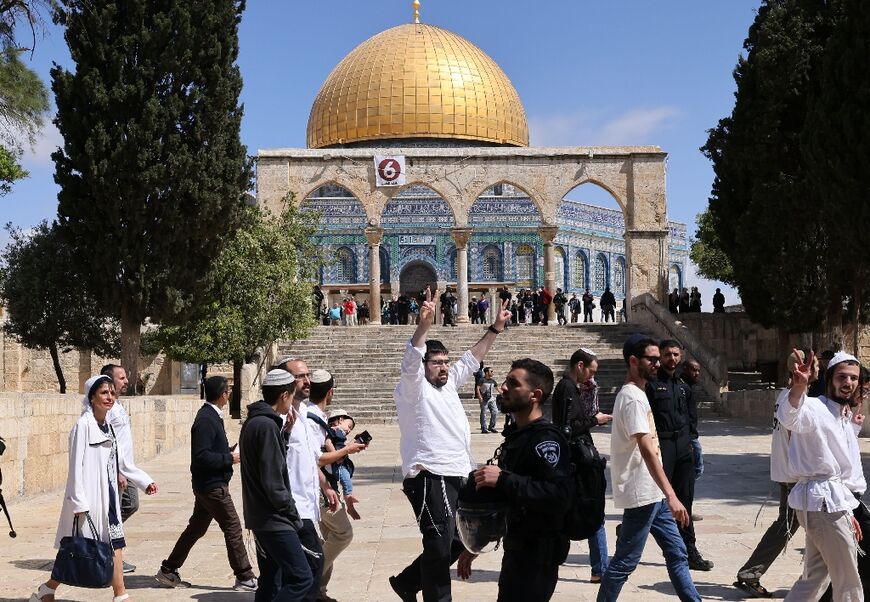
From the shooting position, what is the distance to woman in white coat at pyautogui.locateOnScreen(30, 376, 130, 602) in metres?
5.67

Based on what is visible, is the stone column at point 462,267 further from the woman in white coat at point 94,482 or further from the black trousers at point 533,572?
the black trousers at point 533,572

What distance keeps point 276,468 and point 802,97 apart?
19735mm

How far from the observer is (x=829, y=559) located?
16.0ft

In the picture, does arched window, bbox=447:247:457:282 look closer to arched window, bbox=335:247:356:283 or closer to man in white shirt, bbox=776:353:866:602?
arched window, bbox=335:247:356:283

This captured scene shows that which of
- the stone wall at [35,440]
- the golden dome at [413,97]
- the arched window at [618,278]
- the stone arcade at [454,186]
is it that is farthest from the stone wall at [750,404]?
the arched window at [618,278]

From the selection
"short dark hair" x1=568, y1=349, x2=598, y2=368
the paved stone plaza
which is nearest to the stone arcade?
the paved stone plaza

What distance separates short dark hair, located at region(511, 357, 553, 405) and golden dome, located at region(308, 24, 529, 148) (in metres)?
37.6

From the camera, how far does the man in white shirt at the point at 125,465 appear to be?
6.23 m

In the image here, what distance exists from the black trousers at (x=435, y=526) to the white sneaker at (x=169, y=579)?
2104 mm

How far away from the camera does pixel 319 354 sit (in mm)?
25797

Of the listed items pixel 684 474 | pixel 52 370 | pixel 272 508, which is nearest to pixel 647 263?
pixel 52 370

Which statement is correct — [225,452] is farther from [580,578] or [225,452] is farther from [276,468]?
[580,578]

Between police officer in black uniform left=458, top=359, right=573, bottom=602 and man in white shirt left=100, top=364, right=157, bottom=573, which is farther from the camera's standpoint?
man in white shirt left=100, top=364, right=157, bottom=573

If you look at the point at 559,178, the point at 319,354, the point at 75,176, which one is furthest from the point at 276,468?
the point at 559,178
